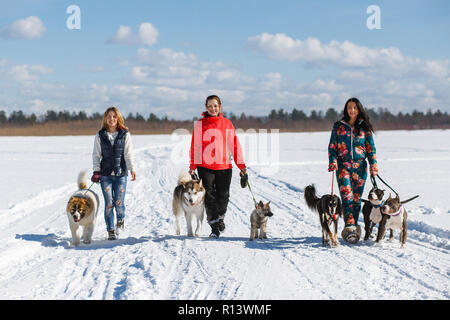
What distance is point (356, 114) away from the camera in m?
6.02

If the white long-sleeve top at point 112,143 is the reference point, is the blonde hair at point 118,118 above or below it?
above

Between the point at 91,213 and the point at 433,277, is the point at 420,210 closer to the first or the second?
the point at 433,277

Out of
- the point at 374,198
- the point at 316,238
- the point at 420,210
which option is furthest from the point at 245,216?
the point at 420,210

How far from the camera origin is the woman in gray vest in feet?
20.1

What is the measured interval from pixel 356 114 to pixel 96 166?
12.5 ft

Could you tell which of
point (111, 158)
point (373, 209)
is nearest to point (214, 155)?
point (111, 158)

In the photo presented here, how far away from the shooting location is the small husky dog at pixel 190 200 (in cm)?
610

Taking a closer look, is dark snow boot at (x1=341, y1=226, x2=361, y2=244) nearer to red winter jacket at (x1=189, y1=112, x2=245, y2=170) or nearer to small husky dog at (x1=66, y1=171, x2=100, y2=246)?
red winter jacket at (x1=189, y1=112, x2=245, y2=170)

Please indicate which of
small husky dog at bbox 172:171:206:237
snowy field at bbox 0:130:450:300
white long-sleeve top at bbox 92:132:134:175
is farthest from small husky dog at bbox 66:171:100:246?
small husky dog at bbox 172:171:206:237

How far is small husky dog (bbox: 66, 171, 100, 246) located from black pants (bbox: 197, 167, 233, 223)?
1624mm

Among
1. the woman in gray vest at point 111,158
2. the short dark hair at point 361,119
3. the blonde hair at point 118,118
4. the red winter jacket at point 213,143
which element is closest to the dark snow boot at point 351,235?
the short dark hair at point 361,119

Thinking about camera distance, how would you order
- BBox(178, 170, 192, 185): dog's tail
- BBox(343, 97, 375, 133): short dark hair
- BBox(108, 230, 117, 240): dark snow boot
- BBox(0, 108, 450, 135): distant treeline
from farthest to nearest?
BBox(0, 108, 450, 135): distant treeline
BBox(178, 170, 192, 185): dog's tail
BBox(108, 230, 117, 240): dark snow boot
BBox(343, 97, 375, 133): short dark hair

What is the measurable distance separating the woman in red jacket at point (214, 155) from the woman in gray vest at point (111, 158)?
1.00 m

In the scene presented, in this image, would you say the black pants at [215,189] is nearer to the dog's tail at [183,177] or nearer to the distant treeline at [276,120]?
the dog's tail at [183,177]
